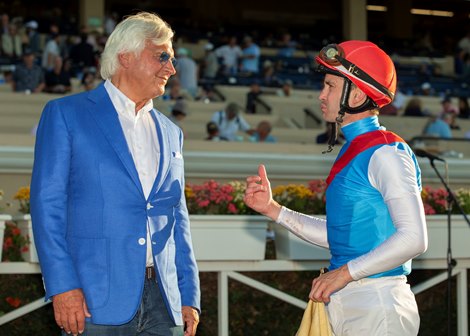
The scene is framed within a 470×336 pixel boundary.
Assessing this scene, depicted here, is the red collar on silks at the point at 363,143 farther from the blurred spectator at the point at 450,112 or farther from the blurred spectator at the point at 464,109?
the blurred spectator at the point at 464,109

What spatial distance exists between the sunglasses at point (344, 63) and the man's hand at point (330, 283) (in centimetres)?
56

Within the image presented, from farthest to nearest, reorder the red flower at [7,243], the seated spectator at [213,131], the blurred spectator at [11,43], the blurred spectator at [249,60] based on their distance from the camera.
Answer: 1. the blurred spectator at [249,60]
2. the blurred spectator at [11,43]
3. the seated spectator at [213,131]
4. the red flower at [7,243]

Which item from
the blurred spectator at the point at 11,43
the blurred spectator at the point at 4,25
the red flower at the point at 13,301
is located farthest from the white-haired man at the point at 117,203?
the blurred spectator at the point at 4,25

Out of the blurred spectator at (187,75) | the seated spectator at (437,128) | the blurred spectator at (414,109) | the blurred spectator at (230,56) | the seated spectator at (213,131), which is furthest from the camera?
→ the blurred spectator at (230,56)

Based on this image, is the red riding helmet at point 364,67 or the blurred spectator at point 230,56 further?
the blurred spectator at point 230,56

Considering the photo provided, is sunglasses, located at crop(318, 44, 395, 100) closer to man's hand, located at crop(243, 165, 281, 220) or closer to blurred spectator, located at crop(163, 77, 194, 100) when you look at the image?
man's hand, located at crop(243, 165, 281, 220)

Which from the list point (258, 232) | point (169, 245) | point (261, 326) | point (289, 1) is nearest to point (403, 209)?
point (169, 245)

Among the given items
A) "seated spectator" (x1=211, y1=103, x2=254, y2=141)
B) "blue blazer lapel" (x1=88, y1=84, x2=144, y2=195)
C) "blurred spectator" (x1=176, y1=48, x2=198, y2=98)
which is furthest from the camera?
"blurred spectator" (x1=176, y1=48, x2=198, y2=98)

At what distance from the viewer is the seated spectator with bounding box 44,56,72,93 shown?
51.7 feet

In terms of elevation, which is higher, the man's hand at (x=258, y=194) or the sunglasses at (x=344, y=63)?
the sunglasses at (x=344, y=63)

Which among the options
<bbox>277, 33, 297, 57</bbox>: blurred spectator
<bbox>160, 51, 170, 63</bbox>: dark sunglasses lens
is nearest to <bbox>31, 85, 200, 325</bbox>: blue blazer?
<bbox>160, 51, 170, 63</bbox>: dark sunglasses lens

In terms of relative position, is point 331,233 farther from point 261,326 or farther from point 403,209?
point 261,326

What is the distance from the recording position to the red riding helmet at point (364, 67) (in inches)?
132

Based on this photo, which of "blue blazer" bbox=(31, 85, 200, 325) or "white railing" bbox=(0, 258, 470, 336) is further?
"white railing" bbox=(0, 258, 470, 336)
